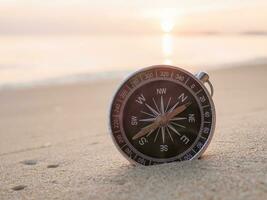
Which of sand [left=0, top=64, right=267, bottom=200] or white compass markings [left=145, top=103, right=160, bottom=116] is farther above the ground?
white compass markings [left=145, top=103, right=160, bottom=116]

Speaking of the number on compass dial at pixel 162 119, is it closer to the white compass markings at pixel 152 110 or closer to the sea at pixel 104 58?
the white compass markings at pixel 152 110

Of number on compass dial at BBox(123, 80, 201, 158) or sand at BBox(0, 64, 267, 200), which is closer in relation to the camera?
sand at BBox(0, 64, 267, 200)

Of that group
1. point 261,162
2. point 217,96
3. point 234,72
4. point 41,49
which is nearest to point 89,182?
point 261,162

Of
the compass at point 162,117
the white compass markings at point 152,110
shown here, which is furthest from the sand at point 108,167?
the white compass markings at point 152,110

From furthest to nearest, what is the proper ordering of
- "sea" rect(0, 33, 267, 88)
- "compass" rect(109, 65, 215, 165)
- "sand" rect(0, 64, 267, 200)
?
1. "sea" rect(0, 33, 267, 88)
2. "compass" rect(109, 65, 215, 165)
3. "sand" rect(0, 64, 267, 200)

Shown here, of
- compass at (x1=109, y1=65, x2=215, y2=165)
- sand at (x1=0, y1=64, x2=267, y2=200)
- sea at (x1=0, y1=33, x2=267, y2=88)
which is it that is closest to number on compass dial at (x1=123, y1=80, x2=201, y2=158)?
compass at (x1=109, y1=65, x2=215, y2=165)

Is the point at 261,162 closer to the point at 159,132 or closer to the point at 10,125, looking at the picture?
the point at 159,132

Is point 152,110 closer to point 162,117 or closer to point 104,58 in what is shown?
point 162,117

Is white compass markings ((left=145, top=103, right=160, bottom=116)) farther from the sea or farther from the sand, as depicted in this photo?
the sea
